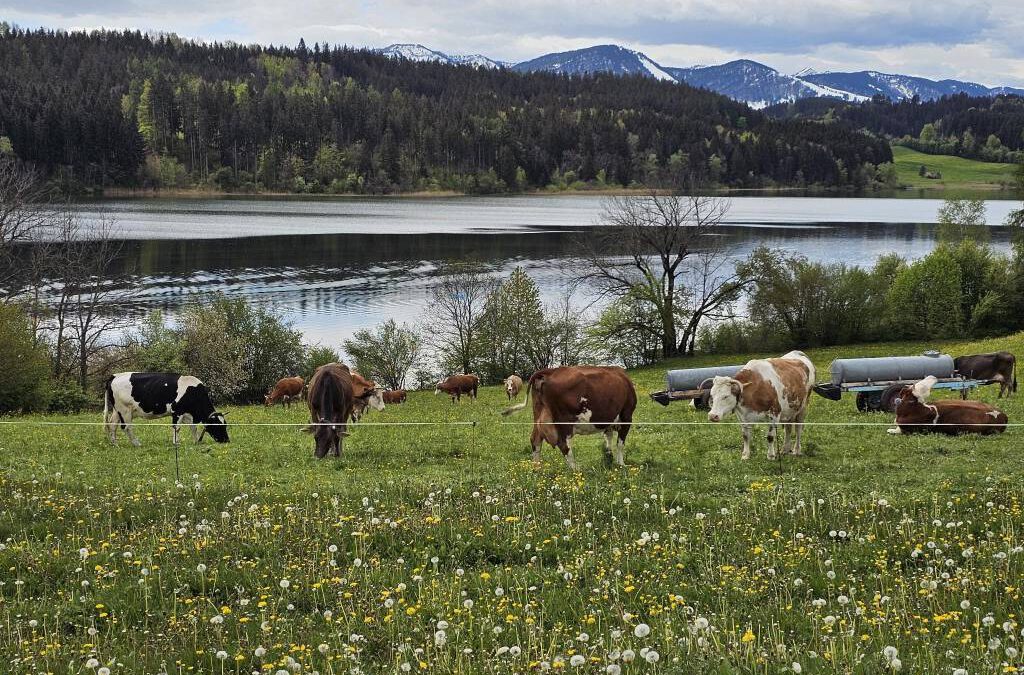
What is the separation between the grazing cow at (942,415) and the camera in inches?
807

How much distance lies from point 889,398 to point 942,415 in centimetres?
529

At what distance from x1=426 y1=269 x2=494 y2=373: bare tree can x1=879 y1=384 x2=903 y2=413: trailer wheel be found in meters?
37.8

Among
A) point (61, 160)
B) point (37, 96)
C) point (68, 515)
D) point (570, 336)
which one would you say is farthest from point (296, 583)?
point (37, 96)

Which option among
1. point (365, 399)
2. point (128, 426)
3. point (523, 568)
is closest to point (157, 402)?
point (128, 426)

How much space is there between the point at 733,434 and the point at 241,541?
13778mm

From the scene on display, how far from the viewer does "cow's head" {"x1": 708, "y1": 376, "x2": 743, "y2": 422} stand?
704 inches

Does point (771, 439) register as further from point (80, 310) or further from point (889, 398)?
point (80, 310)

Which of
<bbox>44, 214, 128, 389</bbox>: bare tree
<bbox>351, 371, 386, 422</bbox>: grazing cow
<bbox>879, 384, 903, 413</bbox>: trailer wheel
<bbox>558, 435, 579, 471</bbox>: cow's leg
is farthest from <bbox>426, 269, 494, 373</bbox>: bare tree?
<bbox>558, 435, 579, 471</bbox>: cow's leg

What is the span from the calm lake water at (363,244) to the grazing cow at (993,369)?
1668 inches

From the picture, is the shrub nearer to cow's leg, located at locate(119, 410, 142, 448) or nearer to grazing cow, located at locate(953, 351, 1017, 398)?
cow's leg, located at locate(119, 410, 142, 448)

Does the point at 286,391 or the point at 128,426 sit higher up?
the point at 128,426

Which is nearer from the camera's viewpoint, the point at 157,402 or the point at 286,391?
the point at 157,402

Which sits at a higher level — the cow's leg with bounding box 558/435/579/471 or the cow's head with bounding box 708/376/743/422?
the cow's head with bounding box 708/376/743/422

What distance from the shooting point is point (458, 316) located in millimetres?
67062
